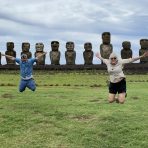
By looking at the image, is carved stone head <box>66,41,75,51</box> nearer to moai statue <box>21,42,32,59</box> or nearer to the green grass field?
moai statue <box>21,42,32,59</box>

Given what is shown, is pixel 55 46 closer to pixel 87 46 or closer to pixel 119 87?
pixel 87 46

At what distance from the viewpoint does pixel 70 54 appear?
39.0 metres

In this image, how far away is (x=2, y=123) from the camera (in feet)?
41.6

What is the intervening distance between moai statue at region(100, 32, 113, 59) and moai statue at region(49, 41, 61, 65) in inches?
131

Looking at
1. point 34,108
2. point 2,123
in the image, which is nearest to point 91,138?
point 2,123

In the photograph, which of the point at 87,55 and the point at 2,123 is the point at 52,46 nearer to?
the point at 87,55

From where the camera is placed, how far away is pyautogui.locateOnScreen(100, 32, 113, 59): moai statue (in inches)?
1538

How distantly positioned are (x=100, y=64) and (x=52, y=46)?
4405 millimetres

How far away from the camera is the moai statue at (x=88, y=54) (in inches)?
1537

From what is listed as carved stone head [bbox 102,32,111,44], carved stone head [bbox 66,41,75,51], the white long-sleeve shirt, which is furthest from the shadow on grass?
carved stone head [bbox 102,32,111,44]

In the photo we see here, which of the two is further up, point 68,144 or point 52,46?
point 52,46

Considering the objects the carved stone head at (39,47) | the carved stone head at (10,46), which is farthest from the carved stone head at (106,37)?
the carved stone head at (10,46)

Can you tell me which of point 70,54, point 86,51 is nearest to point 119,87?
point 70,54

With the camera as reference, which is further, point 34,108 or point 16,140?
point 34,108
